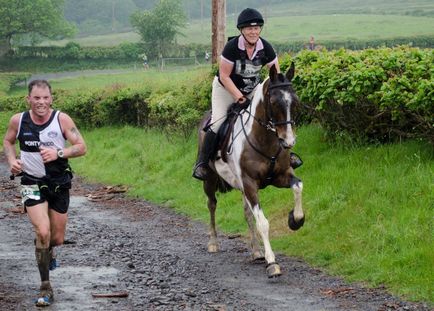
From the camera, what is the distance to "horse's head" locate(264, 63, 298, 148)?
9602 millimetres

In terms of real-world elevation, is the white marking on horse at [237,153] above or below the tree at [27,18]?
above

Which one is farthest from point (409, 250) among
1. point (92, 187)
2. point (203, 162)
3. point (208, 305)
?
point (92, 187)

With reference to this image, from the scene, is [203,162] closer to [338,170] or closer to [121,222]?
[338,170]

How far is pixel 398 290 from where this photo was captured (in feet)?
29.2

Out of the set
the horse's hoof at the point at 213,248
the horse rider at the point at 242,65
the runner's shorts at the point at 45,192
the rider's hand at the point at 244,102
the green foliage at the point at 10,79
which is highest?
the horse rider at the point at 242,65

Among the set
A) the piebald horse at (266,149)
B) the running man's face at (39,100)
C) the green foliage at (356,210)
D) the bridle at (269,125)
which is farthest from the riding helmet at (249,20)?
the running man's face at (39,100)

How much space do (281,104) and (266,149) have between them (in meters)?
0.85

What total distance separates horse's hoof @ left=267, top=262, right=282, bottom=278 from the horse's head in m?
1.38

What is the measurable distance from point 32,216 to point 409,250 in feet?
13.7

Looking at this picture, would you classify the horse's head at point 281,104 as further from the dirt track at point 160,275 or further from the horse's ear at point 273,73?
the dirt track at point 160,275

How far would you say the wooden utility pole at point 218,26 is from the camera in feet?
73.1

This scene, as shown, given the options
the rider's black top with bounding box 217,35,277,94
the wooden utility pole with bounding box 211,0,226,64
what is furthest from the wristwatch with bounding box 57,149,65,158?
the wooden utility pole with bounding box 211,0,226,64

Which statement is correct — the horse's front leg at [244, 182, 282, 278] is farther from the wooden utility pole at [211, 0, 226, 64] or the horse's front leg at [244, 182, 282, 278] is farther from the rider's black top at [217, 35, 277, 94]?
the wooden utility pole at [211, 0, 226, 64]

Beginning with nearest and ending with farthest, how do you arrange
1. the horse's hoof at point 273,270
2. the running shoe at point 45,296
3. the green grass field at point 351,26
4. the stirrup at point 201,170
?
the running shoe at point 45,296 < the horse's hoof at point 273,270 < the stirrup at point 201,170 < the green grass field at point 351,26
